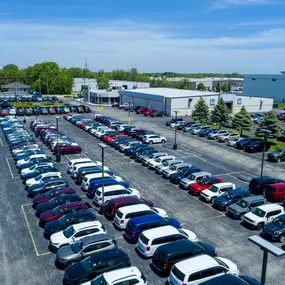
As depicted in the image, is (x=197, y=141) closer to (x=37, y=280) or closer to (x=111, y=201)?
(x=111, y=201)

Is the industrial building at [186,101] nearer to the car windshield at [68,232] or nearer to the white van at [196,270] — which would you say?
the car windshield at [68,232]

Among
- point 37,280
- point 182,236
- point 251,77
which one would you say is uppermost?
point 251,77

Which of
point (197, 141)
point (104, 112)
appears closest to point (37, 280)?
point (197, 141)

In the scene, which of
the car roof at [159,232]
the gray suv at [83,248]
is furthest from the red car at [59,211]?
the car roof at [159,232]

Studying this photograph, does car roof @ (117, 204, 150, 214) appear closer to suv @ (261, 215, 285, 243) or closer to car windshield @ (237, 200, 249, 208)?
car windshield @ (237, 200, 249, 208)

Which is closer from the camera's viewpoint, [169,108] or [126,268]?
[126,268]

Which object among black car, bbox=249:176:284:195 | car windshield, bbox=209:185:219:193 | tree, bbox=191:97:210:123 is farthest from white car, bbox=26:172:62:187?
tree, bbox=191:97:210:123

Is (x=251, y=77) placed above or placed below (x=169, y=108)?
above
